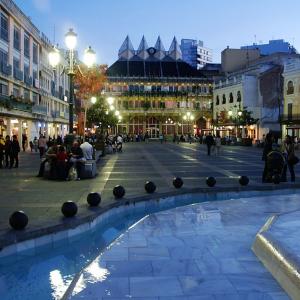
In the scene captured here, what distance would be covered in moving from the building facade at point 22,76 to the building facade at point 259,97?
25.0 m

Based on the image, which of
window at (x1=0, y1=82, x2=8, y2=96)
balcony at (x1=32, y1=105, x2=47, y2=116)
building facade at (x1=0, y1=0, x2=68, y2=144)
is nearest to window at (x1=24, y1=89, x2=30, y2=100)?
building facade at (x1=0, y1=0, x2=68, y2=144)

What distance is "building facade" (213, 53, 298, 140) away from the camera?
70.1 meters

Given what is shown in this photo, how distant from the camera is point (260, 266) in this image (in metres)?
7.51

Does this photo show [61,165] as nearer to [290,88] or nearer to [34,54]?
[34,54]

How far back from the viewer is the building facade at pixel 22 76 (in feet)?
132

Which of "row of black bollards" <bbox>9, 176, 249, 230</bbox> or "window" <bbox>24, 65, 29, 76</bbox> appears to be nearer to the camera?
"row of black bollards" <bbox>9, 176, 249, 230</bbox>

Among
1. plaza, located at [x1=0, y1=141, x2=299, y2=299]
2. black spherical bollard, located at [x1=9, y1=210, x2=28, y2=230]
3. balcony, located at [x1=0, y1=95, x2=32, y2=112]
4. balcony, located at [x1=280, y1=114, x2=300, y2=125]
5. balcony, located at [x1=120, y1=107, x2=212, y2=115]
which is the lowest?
plaza, located at [x1=0, y1=141, x2=299, y2=299]

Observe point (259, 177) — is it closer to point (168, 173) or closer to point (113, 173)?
point (168, 173)

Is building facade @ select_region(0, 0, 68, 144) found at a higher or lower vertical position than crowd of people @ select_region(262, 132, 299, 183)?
higher

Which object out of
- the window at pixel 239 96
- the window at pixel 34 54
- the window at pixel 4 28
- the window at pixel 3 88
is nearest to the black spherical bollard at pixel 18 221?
the window at pixel 3 88

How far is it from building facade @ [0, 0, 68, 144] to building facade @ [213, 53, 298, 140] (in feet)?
81.9

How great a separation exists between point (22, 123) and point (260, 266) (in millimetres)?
41191

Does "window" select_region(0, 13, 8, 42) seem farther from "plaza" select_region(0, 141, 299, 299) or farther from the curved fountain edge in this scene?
the curved fountain edge

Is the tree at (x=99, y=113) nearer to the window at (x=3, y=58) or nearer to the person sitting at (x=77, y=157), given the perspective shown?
the window at (x=3, y=58)
